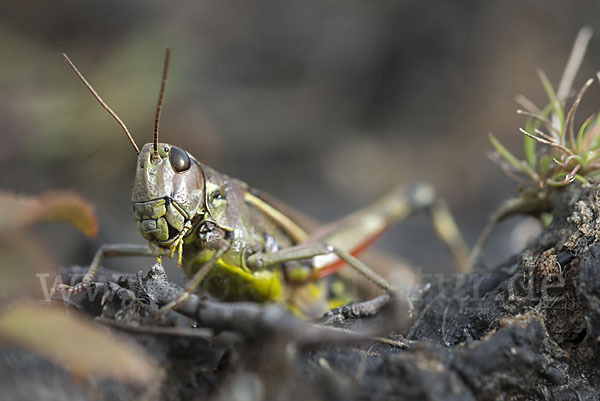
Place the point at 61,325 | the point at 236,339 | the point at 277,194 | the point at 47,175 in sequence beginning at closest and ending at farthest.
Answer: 1. the point at 61,325
2. the point at 236,339
3. the point at 47,175
4. the point at 277,194

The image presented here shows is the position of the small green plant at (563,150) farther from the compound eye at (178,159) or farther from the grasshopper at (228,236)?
the compound eye at (178,159)

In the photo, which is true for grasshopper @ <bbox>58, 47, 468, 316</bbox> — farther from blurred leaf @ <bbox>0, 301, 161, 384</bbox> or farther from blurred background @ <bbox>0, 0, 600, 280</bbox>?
blurred background @ <bbox>0, 0, 600, 280</bbox>

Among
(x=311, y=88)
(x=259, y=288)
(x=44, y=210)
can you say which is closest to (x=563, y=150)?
(x=259, y=288)

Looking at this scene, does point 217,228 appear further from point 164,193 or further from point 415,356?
point 415,356

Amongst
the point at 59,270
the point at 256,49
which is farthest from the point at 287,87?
the point at 59,270

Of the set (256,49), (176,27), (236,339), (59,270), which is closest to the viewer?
(236,339)

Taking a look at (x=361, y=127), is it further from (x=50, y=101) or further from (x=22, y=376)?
(x=22, y=376)

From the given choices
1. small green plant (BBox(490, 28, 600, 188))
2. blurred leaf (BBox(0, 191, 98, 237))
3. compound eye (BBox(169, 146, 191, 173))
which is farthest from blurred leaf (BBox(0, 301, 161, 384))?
small green plant (BBox(490, 28, 600, 188))

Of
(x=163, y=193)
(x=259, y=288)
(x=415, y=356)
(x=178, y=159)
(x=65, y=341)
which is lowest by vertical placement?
(x=415, y=356)
